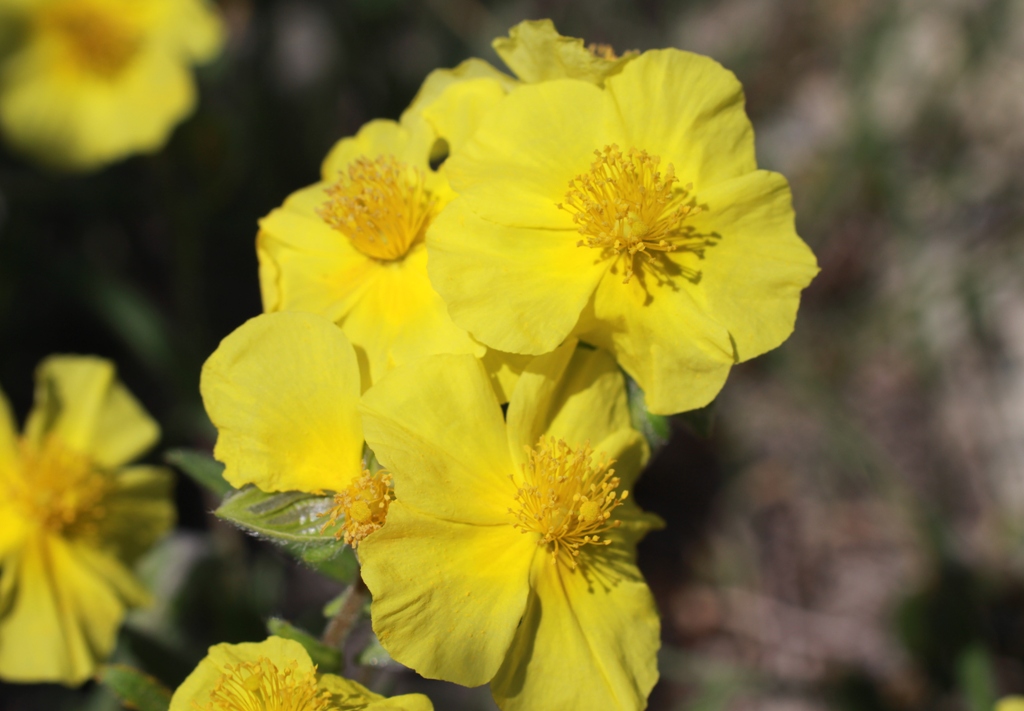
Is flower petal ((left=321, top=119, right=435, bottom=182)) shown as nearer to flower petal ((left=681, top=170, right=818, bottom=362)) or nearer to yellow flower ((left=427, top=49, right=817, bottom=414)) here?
yellow flower ((left=427, top=49, right=817, bottom=414))

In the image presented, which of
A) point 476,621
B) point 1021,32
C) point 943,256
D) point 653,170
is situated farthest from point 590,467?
point 1021,32

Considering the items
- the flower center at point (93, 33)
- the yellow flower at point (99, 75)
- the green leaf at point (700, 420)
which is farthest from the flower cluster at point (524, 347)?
the flower center at point (93, 33)

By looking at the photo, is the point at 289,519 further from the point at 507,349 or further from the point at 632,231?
the point at 632,231

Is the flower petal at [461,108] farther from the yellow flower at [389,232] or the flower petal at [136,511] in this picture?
the flower petal at [136,511]

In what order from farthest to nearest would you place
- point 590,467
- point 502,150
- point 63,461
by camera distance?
point 63,461 → point 502,150 → point 590,467

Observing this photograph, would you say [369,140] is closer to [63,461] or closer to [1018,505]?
[63,461]

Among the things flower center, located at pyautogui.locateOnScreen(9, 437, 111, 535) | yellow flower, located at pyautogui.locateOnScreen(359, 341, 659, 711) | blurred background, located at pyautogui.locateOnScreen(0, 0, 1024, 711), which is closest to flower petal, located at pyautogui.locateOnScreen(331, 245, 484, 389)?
yellow flower, located at pyautogui.locateOnScreen(359, 341, 659, 711)
